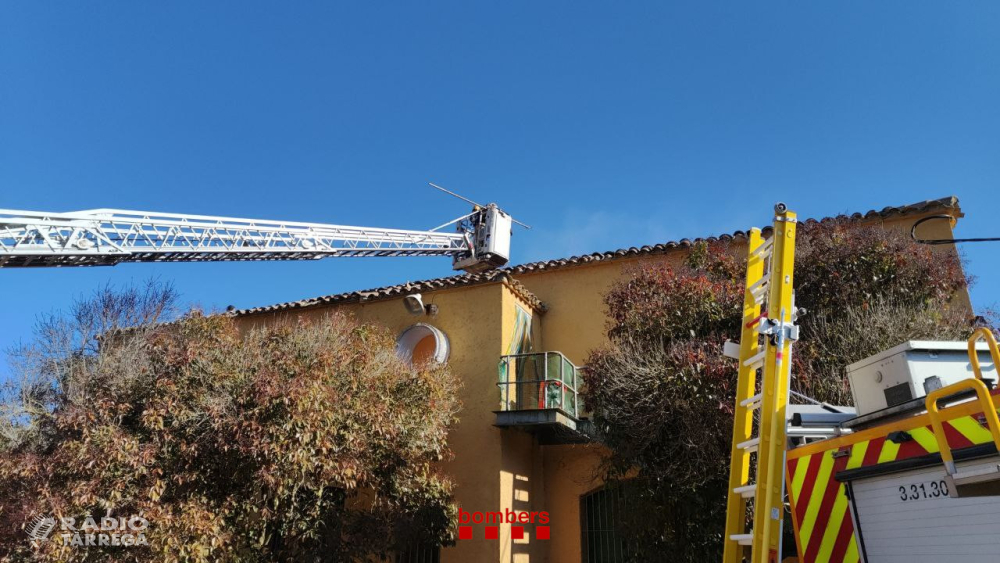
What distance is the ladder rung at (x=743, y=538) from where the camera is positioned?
3770mm

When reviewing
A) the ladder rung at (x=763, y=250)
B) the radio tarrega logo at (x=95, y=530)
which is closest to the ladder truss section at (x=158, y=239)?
the radio tarrega logo at (x=95, y=530)

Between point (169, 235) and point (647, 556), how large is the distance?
9.71 metres

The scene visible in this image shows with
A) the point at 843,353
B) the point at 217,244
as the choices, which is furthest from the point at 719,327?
the point at 217,244

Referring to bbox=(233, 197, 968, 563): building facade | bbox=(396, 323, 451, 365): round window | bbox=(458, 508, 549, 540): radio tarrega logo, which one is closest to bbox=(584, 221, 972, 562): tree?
bbox=(233, 197, 968, 563): building facade

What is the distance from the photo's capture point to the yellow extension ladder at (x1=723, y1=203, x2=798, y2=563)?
3627 millimetres

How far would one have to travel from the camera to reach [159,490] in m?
8.25

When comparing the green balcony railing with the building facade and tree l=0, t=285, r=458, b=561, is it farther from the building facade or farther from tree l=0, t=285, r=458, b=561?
tree l=0, t=285, r=458, b=561

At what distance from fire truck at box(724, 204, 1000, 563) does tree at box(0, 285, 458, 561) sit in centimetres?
598

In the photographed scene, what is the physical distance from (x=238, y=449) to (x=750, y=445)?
667cm

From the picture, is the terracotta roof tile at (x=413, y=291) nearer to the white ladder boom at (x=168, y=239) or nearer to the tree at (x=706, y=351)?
the white ladder boom at (x=168, y=239)

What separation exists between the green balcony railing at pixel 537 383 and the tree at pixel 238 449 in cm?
127

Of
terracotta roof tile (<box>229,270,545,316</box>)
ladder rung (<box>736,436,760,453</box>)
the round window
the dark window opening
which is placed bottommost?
the dark window opening

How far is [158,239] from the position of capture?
1190 cm

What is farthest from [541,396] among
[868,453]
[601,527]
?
[868,453]
